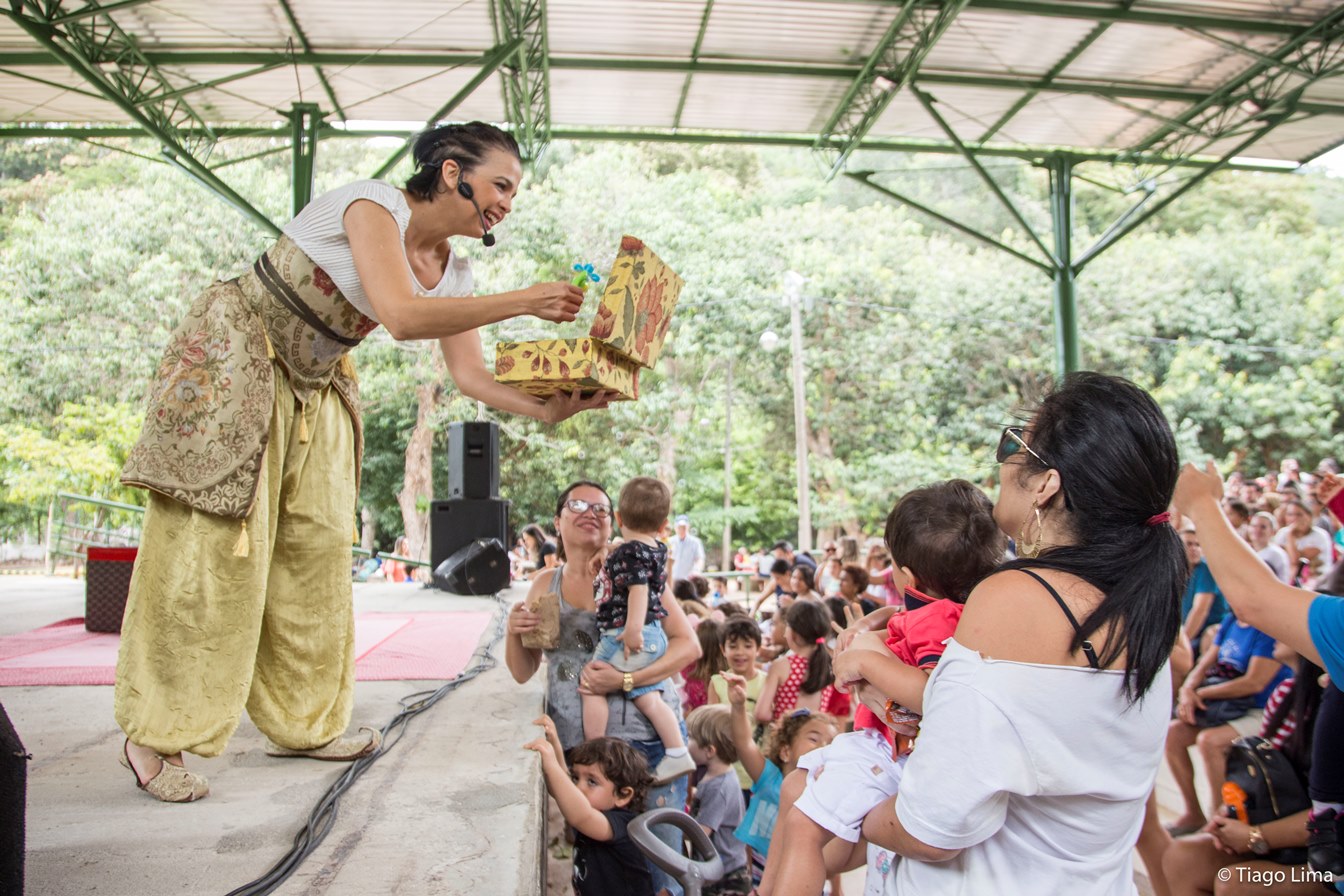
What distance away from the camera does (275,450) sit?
2.28m

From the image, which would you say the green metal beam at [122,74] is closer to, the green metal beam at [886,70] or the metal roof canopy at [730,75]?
the metal roof canopy at [730,75]

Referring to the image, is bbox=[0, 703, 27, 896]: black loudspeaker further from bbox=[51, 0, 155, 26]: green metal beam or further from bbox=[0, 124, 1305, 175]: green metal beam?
bbox=[0, 124, 1305, 175]: green metal beam

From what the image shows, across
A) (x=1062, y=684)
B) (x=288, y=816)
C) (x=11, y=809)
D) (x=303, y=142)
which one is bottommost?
(x=288, y=816)

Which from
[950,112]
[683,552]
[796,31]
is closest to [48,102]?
[796,31]

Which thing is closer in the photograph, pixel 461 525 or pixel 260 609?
pixel 260 609

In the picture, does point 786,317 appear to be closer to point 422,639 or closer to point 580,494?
point 422,639

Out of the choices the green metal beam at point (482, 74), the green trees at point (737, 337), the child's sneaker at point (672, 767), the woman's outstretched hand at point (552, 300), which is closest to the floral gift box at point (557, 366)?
the woman's outstretched hand at point (552, 300)

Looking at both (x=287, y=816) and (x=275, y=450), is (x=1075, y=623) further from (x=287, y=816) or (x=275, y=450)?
(x=275, y=450)

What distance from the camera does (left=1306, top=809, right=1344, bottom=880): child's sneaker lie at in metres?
2.14

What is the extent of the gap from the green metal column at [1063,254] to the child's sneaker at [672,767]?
7.96 metres

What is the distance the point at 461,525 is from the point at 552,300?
261 inches

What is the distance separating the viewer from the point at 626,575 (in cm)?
305

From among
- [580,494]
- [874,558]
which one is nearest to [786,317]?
[874,558]

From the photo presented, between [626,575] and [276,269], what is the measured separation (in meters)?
1.34
